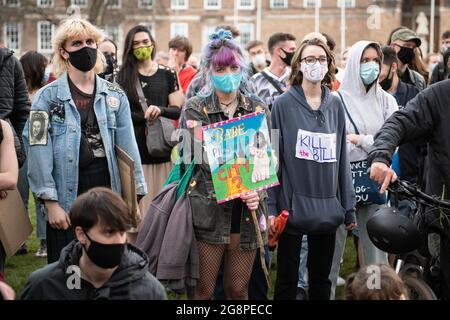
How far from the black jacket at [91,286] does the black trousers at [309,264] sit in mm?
2015

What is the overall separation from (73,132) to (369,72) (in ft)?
9.69

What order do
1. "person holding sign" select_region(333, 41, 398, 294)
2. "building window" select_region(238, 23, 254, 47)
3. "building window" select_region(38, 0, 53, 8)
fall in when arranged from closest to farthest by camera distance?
1. "person holding sign" select_region(333, 41, 398, 294)
2. "building window" select_region(38, 0, 53, 8)
3. "building window" select_region(238, 23, 254, 47)

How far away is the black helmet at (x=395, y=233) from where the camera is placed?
567 centimetres

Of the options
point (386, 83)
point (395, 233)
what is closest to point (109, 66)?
point (386, 83)

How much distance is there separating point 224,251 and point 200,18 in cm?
7951

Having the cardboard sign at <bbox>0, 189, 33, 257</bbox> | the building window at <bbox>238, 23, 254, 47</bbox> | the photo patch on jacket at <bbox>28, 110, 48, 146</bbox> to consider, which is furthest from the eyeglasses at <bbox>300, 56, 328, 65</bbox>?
the building window at <bbox>238, 23, 254, 47</bbox>

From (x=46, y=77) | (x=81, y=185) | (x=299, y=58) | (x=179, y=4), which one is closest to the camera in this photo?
(x=81, y=185)

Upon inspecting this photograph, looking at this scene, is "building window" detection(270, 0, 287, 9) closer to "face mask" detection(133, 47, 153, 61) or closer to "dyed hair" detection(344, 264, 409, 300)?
"face mask" detection(133, 47, 153, 61)

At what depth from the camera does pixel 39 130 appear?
632cm

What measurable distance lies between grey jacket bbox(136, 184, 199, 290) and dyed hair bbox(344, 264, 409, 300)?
1812mm

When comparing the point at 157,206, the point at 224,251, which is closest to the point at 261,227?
the point at 224,251

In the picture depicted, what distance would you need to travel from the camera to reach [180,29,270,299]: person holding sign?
6484 millimetres

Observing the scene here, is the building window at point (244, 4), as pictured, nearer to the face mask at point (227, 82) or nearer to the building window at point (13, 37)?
the building window at point (13, 37)

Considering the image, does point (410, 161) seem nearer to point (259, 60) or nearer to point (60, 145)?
point (60, 145)
